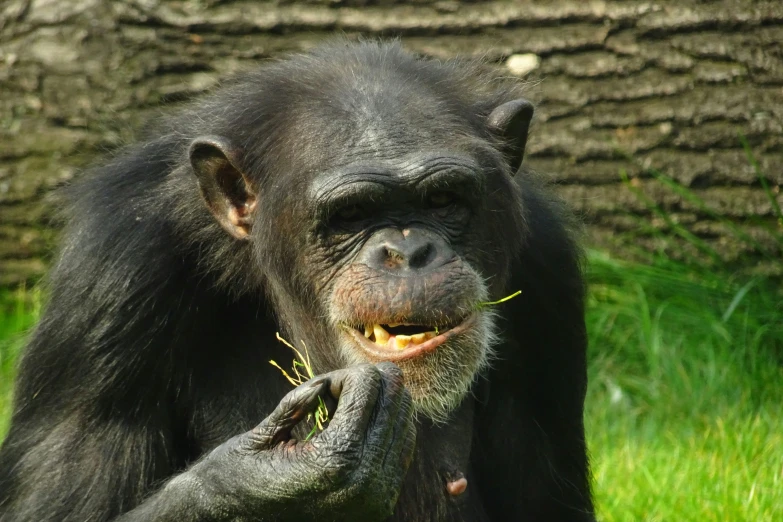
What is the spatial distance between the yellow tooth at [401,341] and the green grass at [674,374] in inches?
95.8

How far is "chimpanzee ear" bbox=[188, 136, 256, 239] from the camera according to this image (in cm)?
514

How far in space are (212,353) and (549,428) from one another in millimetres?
1807

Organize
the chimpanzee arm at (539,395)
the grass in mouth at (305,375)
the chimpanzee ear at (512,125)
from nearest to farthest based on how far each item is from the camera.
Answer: the grass in mouth at (305,375) → the chimpanzee ear at (512,125) → the chimpanzee arm at (539,395)

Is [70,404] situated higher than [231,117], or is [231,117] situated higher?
[231,117]

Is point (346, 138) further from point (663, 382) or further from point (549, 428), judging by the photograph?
point (663, 382)

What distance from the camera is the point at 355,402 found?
13.8 ft

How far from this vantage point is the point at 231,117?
17.7 ft

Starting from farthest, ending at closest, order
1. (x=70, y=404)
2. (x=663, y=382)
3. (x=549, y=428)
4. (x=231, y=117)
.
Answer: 1. (x=663, y=382)
2. (x=549, y=428)
3. (x=231, y=117)
4. (x=70, y=404)

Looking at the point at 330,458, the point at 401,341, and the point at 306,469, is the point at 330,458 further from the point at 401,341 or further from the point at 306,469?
the point at 401,341

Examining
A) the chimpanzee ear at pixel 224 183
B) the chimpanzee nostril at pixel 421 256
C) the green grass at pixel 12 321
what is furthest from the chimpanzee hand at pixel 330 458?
the green grass at pixel 12 321

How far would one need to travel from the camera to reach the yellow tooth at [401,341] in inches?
191

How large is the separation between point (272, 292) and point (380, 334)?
641mm

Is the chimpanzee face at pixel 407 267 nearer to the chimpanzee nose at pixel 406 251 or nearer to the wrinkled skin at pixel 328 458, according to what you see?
the chimpanzee nose at pixel 406 251

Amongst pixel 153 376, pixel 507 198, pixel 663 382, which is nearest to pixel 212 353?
pixel 153 376
